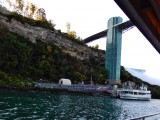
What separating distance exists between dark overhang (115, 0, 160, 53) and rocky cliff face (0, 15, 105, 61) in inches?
3862

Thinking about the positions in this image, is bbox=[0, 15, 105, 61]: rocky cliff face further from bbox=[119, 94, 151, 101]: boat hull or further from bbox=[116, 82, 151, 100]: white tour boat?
bbox=[119, 94, 151, 101]: boat hull

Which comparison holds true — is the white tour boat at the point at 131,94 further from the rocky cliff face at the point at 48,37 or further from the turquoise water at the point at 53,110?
the turquoise water at the point at 53,110

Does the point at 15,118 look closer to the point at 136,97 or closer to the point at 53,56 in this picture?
the point at 53,56

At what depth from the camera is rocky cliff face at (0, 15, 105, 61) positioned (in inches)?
4112

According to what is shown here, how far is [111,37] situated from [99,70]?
2224 centimetres

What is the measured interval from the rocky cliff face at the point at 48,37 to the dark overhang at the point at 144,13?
322 ft

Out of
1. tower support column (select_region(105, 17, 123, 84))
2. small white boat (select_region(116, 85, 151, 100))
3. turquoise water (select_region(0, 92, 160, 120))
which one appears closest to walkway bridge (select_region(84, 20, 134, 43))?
tower support column (select_region(105, 17, 123, 84))

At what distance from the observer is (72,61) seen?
11638 cm

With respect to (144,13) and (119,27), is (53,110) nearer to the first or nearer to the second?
(144,13)

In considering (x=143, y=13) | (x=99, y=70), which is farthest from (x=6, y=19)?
(x=143, y=13)

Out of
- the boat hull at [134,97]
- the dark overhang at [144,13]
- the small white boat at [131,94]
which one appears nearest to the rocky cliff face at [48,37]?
the small white boat at [131,94]

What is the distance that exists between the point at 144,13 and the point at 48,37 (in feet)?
379

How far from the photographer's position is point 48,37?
119m

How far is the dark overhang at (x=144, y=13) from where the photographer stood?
4219 millimetres
